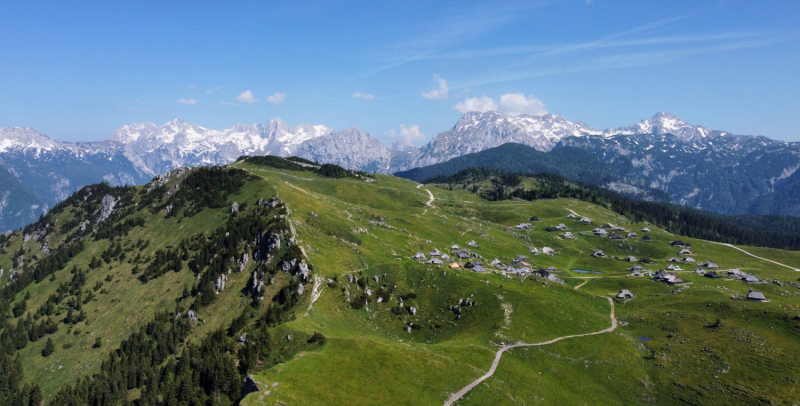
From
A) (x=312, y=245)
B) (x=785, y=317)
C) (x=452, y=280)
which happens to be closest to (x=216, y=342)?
(x=312, y=245)

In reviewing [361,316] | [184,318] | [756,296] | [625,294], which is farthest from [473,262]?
[184,318]

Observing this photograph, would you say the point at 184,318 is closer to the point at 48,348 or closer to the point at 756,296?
the point at 48,348

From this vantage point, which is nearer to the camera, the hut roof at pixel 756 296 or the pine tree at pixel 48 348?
the hut roof at pixel 756 296

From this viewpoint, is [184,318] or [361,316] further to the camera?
[184,318]

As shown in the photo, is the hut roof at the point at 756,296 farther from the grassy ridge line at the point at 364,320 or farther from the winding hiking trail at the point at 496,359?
the winding hiking trail at the point at 496,359

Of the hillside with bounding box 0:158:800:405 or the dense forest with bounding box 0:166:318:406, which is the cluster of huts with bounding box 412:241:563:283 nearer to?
the hillside with bounding box 0:158:800:405

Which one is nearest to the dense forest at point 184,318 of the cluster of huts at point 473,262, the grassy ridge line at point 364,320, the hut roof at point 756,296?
the grassy ridge line at point 364,320

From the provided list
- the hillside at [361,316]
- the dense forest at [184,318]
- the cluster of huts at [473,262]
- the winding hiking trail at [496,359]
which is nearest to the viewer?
the winding hiking trail at [496,359]

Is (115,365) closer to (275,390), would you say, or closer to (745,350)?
(275,390)

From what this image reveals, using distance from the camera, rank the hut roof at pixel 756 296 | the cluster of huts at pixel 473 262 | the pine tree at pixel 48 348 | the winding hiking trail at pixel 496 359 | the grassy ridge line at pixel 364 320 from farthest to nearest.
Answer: the pine tree at pixel 48 348, the cluster of huts at pixel 473 262, the hut roof at pixel 756 296, the winding hiking trail at pixel 496 359, the grassy ridge line at pixel 364 320
